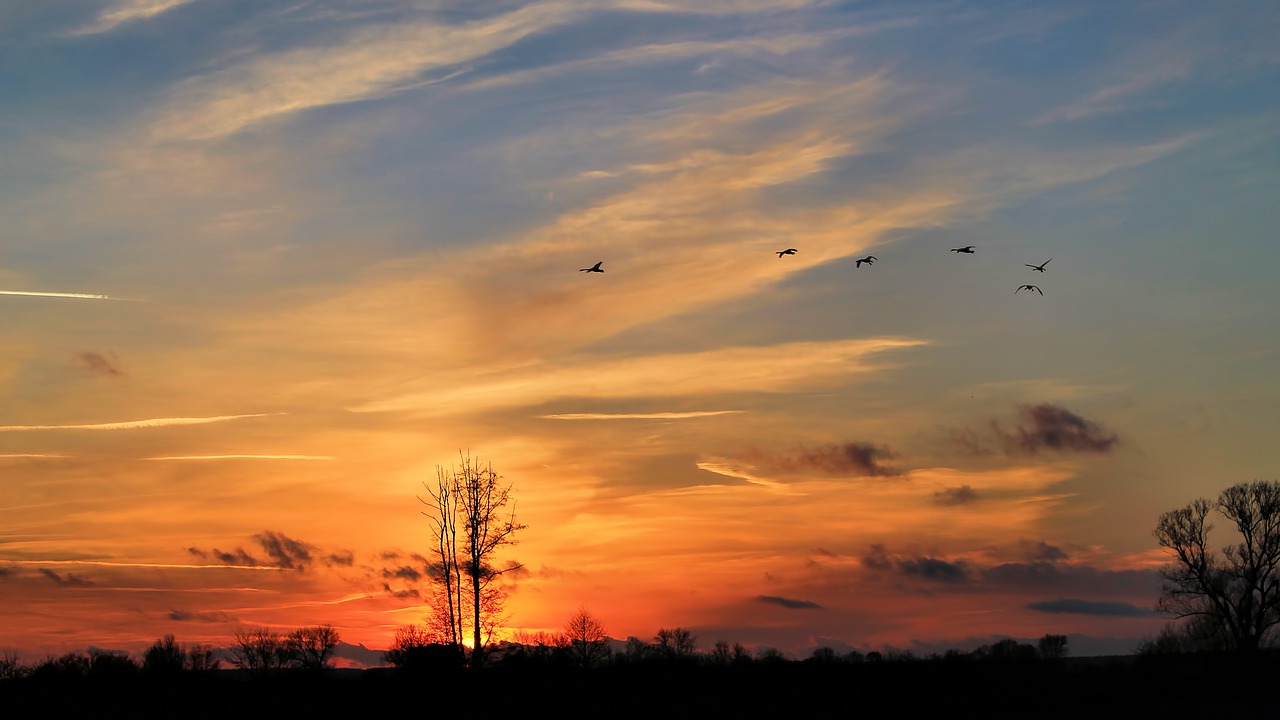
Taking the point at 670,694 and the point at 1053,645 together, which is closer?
the point at 670,694

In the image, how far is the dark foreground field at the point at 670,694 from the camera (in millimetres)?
52906

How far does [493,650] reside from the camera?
2557 inches

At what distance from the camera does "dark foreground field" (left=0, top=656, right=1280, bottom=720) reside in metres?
52.9

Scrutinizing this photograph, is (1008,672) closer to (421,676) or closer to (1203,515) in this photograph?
(421,676)

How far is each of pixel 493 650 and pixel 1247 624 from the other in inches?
2849

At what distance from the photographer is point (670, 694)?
57.9m

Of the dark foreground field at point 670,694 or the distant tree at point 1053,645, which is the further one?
the distant tree at point 1053,645

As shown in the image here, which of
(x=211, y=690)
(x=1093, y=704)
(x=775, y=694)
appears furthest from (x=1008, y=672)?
(x=211, y=690)

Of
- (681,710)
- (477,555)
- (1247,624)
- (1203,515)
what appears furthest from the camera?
(1203,515)

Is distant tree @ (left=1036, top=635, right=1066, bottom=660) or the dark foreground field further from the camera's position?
distant tree @ (left=1036, top=635, right=1066, bottom=660)

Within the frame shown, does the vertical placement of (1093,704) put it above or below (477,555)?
below

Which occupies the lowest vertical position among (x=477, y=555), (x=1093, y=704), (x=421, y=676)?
(x=1093, y=704)

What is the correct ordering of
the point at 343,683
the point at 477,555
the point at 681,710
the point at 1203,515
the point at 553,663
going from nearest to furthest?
the point at 681,710
the point at 343,683
the point at 553,663
the point at 477,555
the point at 1203,515

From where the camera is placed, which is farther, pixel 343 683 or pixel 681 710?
pixel 343 683
